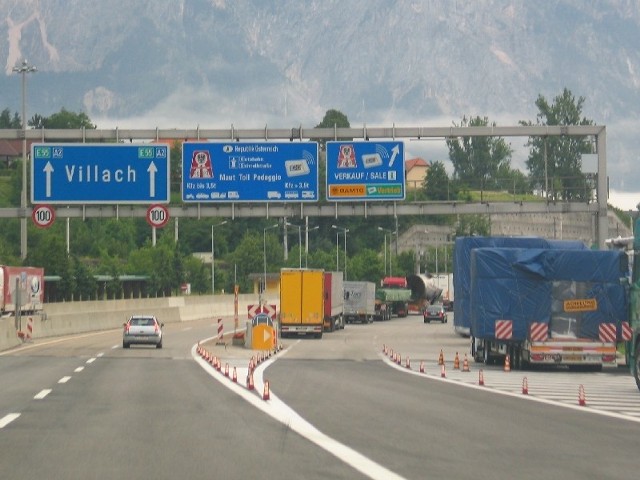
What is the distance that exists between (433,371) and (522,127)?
50.8 feet

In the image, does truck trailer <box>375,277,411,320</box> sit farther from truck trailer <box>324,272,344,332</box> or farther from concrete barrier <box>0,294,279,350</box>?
truck trailer <box>324,272,344,332</box>

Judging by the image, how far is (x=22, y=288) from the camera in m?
70.0

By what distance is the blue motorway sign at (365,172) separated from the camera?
154 ft

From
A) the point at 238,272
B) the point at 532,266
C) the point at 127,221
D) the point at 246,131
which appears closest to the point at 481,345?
the point at 532,266

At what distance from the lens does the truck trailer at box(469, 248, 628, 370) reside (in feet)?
112

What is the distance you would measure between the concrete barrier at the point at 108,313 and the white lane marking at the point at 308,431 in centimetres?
2712

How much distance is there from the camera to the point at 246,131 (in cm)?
4716

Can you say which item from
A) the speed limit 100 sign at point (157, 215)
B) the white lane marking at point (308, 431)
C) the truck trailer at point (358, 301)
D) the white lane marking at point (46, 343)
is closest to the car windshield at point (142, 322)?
the white lane marking at point (46, 343)

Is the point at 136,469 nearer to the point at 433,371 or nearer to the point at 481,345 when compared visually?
the point at 433,371

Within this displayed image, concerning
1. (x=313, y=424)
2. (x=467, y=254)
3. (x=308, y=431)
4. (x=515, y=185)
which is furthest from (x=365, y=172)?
(x=308, y=431)

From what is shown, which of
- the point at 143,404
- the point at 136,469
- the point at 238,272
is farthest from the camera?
the point at 238,272

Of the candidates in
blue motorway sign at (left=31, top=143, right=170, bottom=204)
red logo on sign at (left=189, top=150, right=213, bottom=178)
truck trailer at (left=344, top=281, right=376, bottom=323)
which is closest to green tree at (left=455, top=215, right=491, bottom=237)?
truck trailer at (left=344, top=281, right=376, bottom=323)

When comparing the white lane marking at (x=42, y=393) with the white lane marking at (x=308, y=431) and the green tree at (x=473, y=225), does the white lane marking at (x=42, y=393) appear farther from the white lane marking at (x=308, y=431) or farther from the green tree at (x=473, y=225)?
the green tree at (x=473, y=225)

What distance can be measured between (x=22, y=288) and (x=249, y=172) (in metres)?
27.0
